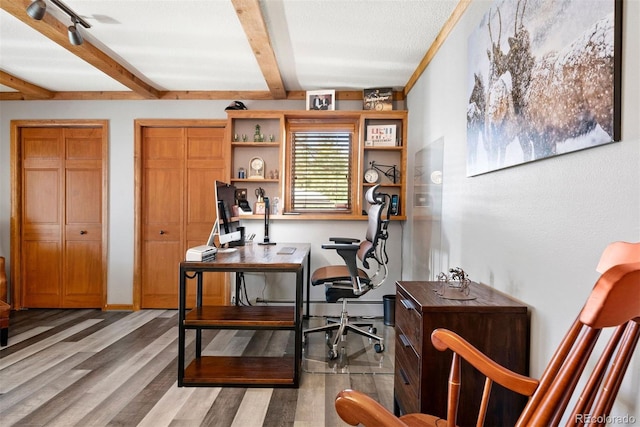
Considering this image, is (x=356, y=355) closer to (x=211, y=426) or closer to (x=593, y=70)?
(x=211, y=426)

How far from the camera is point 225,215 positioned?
280cm

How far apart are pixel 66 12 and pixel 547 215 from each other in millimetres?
3119

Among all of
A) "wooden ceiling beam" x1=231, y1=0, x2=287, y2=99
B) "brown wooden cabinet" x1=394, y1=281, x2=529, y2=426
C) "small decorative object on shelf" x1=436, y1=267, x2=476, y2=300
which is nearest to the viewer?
"brown wooden cabinet" x1=394, y1=281, x2=529, y2=426

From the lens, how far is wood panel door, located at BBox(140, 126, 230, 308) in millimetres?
4152

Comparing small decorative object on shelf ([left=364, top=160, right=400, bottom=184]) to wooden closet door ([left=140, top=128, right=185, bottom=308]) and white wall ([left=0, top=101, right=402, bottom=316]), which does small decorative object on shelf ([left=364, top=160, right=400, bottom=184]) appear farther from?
wooden closet door ([left=140, top=128, right=185, bottom=308])

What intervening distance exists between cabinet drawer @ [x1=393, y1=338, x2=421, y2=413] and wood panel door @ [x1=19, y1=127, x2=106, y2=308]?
12.5 ft

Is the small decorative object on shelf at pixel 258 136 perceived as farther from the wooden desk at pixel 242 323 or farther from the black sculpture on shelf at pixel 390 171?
the wooden desk at pixel 242 323

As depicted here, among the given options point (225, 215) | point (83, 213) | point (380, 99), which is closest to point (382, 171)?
point (380, 99)

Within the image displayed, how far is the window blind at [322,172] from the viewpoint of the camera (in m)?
4.11

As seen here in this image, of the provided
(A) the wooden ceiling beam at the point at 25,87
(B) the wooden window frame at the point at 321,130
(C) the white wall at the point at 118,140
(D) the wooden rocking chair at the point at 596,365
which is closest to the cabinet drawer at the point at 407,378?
(D) the wooden rocking chair at the point at 596,365

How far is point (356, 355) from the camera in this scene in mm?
2797

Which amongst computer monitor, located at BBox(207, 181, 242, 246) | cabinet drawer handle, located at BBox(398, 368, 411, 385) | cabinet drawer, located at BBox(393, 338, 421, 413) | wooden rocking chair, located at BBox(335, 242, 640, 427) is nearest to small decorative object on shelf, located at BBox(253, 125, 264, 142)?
computer monitor, located at BBox(207, 181, 242, 246)

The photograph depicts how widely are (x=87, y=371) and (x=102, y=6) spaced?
8.37ft

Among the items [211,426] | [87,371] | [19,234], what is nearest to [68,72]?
[19,234]
